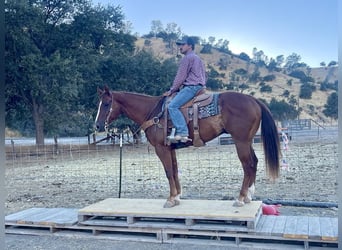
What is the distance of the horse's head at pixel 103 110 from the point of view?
5.20 metres

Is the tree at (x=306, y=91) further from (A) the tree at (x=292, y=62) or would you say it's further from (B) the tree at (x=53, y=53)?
(B) the tree at (x=53, y=53)

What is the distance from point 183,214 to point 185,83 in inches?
70.4

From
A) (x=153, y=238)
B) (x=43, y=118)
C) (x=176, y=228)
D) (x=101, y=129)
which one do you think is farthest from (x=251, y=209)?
(x=43, y=118)

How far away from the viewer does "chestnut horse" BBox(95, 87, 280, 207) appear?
15.6 feet

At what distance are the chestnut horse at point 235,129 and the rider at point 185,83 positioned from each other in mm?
195

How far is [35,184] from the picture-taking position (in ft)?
30.8

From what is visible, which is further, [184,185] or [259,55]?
[259,55]

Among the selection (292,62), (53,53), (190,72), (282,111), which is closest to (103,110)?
(190,72)

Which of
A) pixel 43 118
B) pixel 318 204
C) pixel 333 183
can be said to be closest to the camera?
pixel 318 204

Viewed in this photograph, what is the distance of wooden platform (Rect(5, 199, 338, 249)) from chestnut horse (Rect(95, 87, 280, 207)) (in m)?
0.33

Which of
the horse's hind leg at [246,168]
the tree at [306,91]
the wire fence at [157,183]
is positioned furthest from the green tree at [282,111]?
the horse's hind leg at [246,168]

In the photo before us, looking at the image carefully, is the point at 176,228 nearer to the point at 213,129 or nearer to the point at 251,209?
the point at 251,209

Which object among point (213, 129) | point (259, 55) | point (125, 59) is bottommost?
point (213, 129)

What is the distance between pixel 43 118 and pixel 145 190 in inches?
542
